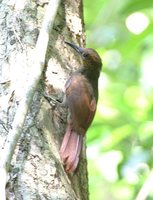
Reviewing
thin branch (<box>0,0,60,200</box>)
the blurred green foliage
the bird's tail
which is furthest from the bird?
the blurred green foliage

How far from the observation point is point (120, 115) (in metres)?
4.16

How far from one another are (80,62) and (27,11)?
354mm

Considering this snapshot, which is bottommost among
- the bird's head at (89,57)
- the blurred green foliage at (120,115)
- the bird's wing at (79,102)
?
the bird's wing at (79,102)

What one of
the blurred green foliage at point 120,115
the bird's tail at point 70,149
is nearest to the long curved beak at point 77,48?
the bird's tail at point 70,149

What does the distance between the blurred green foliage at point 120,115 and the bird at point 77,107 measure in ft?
2.29

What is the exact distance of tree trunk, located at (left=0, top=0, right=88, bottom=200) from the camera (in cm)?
215

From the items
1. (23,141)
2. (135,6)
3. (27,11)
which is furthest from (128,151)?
(23,141)

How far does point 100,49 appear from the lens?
15.9 feet

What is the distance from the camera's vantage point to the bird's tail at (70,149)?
7.74 ft

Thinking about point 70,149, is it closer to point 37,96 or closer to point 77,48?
point 37,96

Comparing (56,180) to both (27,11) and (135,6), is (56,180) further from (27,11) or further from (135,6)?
(135,6)

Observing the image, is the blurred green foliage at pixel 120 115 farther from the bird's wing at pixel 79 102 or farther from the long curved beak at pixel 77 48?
the bird's wing at pixel 79 102

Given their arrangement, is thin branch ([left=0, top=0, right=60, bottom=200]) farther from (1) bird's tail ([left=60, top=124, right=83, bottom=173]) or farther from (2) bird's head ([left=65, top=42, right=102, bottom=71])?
(1) bird's tail ([left=60, top=124, right=83, bottom=173])

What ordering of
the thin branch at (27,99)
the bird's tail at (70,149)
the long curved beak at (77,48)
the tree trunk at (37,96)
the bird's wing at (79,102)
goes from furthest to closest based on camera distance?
1. the long curved beak at (77,48)
2. the bird's wing at (79,102)
3. the bird's tail at (70,149)
4. the tree trunk at (37,96)
5. the thin branch at (27,99)
